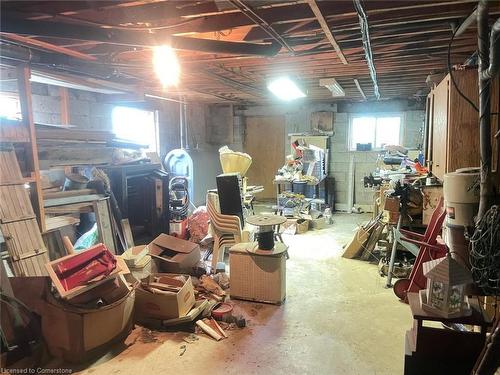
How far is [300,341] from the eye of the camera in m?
→ 2.65

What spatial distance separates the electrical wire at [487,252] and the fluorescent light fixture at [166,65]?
7.77ft

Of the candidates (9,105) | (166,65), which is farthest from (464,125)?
(9,105)

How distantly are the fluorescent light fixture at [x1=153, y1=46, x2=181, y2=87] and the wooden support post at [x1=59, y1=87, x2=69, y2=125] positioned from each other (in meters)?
1.22

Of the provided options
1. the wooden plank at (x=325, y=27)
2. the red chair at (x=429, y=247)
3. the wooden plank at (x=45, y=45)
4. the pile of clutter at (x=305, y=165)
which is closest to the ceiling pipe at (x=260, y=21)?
the wooden plank at (x=325, y=27)

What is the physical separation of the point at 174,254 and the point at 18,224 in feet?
4.80

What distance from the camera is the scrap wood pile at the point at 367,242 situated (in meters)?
4.55

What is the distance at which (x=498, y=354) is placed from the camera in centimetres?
162

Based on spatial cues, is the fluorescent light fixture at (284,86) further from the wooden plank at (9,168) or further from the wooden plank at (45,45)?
the wooden plank at (9,168)

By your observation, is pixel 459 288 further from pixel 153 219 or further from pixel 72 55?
pixel 153 219

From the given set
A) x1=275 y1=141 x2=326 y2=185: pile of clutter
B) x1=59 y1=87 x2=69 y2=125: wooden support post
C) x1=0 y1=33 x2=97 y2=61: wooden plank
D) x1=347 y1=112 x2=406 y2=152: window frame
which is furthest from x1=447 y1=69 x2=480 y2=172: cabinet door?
x1=347 y1=112 x2=406 y2=152: window frame

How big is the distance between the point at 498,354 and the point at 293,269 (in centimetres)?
267

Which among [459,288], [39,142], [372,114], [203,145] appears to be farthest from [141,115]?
[459,288]

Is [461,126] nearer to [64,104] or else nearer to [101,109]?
[64,104]

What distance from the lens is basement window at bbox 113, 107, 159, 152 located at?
18.3ft
